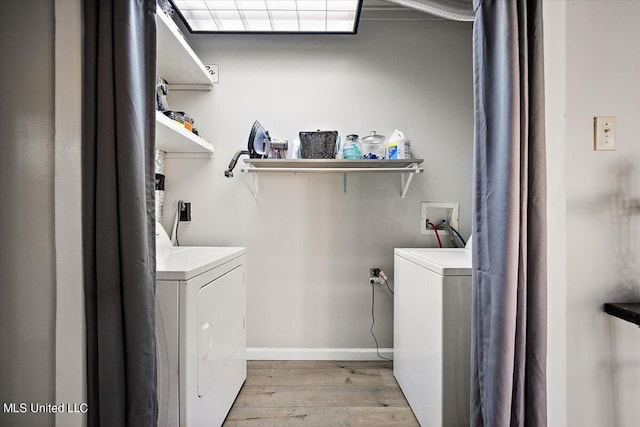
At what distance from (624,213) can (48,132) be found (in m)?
1.81

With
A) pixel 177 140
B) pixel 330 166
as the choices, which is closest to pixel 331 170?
Result: pixel 330 166

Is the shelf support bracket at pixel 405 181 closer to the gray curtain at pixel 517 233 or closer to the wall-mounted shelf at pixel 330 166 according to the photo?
the wall-mounted shelf at pixel 330 166

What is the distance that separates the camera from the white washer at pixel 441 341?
1.20 meters

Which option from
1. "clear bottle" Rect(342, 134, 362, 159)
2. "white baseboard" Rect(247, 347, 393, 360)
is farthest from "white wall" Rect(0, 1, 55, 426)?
"clear bottle" Rect(342, 134, 362, 159)

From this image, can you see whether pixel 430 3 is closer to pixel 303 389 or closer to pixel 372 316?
pixel 372 316

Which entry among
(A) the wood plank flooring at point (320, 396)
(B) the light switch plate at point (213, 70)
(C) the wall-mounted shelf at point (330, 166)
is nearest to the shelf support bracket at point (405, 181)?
(C) the wall-mounted shelf at point (330, 166)

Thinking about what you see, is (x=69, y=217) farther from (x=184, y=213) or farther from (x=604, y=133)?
(x=604, y=133)

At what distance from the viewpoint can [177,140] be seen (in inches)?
70.5

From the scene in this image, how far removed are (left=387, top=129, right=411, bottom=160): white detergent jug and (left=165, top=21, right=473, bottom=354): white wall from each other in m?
0.20

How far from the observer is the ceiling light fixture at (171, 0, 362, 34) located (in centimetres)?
164

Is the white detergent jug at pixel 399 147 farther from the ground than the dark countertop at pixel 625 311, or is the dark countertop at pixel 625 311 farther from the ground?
the white detergent jug at pixel 399 147

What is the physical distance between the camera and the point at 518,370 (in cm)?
93

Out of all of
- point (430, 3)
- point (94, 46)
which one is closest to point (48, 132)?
point (94, 46)

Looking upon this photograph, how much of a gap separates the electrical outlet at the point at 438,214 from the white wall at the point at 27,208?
1961 millimetres
